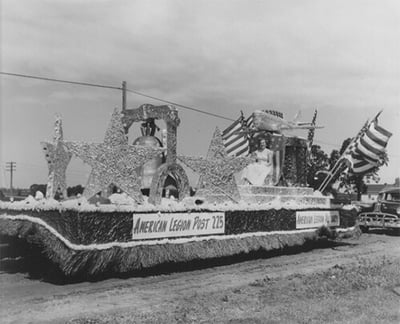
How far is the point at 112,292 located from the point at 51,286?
107 cm

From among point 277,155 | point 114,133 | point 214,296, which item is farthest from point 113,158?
point 277,155

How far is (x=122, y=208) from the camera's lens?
7934 mm

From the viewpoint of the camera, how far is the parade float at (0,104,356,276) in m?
7.52

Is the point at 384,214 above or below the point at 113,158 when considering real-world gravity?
below

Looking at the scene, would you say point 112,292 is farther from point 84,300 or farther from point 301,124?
point 301,124

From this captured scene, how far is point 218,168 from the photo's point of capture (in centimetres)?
1048

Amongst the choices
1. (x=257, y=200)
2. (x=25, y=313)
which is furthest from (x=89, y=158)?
(x=257, y=200)

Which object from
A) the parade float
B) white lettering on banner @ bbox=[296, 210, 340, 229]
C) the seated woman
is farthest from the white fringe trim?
the seated woman

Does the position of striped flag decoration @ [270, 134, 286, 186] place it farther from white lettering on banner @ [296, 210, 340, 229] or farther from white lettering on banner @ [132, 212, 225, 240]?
white lettering on banner @ [132, 212, 225, 240]

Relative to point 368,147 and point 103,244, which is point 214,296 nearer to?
point 103,244

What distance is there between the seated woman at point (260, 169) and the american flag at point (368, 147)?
163 inches

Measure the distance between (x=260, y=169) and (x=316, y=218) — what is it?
189cm

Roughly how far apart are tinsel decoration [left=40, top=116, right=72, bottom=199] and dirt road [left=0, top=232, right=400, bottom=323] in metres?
1.40

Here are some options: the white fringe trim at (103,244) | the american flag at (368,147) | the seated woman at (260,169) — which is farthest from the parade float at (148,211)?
the american flag at (368,147)
